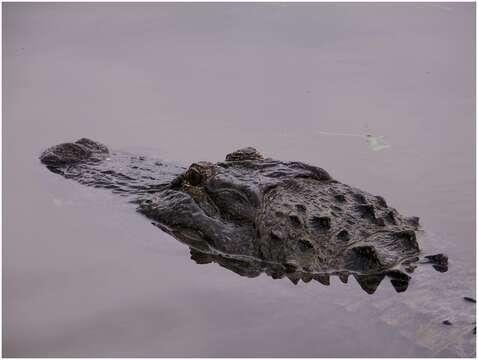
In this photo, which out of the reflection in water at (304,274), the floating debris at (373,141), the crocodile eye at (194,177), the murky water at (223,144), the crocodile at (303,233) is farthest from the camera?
the floating debris at (373,141)

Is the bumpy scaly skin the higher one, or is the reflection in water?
the bumpy scaly skin

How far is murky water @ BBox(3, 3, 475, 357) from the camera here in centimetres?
504

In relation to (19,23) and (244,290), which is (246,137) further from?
(19,23)

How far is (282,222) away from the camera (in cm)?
568

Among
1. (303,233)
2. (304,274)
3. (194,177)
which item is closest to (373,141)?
(194,177)

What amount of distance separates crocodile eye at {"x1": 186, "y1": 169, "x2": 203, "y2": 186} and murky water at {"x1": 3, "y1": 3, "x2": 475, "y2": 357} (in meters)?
0.50

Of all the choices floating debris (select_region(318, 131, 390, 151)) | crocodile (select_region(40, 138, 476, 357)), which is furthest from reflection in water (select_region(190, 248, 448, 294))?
floating debris (select_region(318, 131, 390, 151))

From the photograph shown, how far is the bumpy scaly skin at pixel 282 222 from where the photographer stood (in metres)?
5.64

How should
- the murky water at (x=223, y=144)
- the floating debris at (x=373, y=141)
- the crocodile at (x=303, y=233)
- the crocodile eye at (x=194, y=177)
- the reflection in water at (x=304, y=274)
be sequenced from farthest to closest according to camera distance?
1. the floating debris at (x=373, y=141)
2. the crocodile eye at (x=194, y=177)
3. the reflection in water at (x=304, y=274)
4. the crocodile at (x=303, y=233)
5. the murky water at (x=223, y=144)

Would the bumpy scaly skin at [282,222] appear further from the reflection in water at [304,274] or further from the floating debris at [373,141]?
the floating debris at [373,141]

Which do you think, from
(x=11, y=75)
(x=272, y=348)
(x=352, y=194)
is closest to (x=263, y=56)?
(x=11, y=75)

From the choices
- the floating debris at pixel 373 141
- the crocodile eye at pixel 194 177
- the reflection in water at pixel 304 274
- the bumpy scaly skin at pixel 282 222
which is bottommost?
the reflection in water at pixel 304 274

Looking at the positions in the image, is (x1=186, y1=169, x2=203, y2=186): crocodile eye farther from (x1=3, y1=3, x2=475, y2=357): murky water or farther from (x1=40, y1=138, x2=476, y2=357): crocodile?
(x1=3, y1=3, x2=475, y2=357): murky water

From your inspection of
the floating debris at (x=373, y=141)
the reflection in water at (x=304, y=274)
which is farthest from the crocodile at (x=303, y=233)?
the floating debris at (x=373, y=141)
